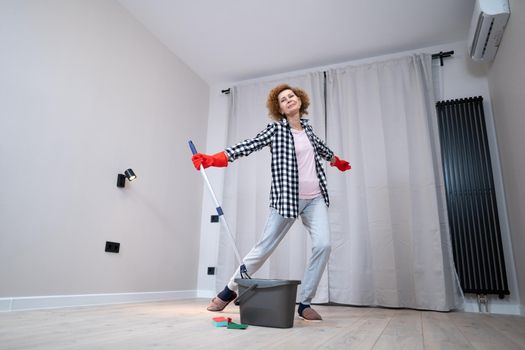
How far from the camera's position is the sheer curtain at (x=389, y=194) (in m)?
3.06

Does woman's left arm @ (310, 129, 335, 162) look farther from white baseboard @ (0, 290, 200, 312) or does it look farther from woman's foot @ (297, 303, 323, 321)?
white baseboard @ (0, 290, 200, 312)

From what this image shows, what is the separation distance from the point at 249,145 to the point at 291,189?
362 millimetres


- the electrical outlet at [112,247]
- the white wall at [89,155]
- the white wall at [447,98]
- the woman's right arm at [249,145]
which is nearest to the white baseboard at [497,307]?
the white wall at [447,98]

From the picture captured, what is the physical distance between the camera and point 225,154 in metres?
2.08

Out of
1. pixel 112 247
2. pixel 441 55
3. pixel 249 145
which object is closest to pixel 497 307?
pixel 441 55

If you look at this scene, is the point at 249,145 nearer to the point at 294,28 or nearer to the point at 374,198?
the point at 374,198

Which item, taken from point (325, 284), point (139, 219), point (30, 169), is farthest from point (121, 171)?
point (325, 284)

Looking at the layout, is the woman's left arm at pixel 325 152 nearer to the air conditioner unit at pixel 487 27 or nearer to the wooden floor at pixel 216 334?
the wooden floor at pixel 216 334

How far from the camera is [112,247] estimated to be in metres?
2.89

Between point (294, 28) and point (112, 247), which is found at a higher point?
point (294, 28)

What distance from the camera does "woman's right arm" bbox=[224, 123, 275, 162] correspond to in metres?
2.10

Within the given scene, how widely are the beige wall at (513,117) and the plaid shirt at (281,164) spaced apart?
1.41m

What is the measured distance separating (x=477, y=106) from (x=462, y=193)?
80 cm

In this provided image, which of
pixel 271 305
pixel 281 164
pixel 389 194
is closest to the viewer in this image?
pixel 271 305
